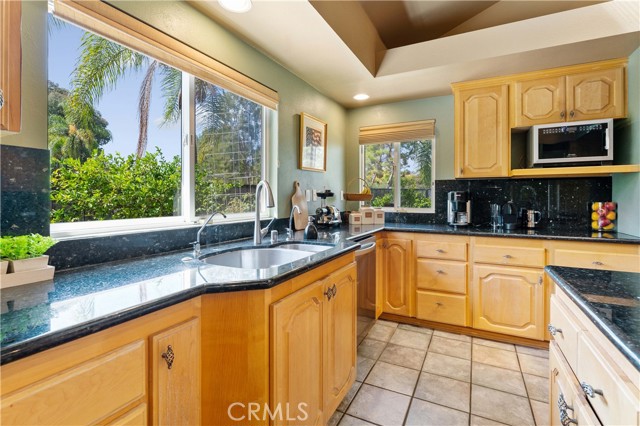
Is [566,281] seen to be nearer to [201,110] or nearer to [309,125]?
[201,110]

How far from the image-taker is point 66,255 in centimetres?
119

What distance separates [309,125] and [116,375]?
95.4 inches

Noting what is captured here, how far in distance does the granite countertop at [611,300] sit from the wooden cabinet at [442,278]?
1407 millimetres

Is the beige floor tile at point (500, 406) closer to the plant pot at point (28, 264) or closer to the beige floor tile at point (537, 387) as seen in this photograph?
the beige floor tile at point (537, 387)

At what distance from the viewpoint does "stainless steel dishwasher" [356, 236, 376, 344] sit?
2.15 m

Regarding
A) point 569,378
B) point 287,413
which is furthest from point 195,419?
point 569,378

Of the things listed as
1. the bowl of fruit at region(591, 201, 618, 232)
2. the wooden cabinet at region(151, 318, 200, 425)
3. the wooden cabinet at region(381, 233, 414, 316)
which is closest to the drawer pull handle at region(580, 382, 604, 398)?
the wooden cabinet at region(151, 318, 200, 425)

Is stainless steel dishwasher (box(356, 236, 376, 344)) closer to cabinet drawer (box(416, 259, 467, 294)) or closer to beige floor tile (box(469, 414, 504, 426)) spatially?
cabinet drawer (box(416, 259, 467, 294))

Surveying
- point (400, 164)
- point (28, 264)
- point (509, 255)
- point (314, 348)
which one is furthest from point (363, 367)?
point (400, 164)

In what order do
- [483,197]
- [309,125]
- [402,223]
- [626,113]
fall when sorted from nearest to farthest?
[626,113], [309,125], [483,197], [402,223]

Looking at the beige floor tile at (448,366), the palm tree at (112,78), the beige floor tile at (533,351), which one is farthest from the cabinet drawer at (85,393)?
the beige floor tile at (533,351)

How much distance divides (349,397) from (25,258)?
67.3 inches

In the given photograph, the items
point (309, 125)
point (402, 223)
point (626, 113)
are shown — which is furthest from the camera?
point (402, 223)

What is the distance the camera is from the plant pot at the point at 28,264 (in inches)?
37.3
